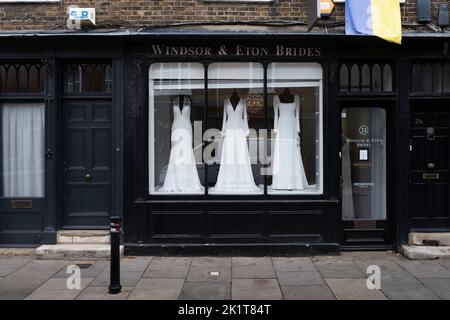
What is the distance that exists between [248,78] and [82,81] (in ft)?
9.23

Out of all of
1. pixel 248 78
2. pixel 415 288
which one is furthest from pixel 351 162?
pixel 415 288

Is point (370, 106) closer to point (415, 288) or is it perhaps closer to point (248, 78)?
point (248, 78)

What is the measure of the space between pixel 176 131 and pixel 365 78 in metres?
3.33

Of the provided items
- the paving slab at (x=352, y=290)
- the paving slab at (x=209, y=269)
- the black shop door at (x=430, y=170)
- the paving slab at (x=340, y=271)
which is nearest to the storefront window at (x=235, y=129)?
the paving slab at (x=209, y=269)

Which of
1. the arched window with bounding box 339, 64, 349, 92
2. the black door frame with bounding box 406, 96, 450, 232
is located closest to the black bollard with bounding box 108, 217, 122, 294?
the arched window with bounding box 339, 64, 349, 92

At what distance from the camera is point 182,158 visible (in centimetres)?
934

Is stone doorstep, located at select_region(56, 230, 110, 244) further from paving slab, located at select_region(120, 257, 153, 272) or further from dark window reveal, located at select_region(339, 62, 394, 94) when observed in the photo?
dark window reveal, located at select_region(339, 62, 394, 94)

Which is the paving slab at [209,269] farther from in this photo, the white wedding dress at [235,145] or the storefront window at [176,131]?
the white wedding dress at [235,145]

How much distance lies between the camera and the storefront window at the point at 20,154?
9453 millimetres

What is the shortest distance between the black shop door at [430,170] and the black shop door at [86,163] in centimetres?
518

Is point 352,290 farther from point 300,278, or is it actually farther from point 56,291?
point 56,291

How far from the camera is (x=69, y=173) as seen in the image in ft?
30.5

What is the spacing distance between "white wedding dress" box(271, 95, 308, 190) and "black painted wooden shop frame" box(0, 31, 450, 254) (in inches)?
15.3

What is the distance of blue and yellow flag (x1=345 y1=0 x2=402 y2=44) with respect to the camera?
27.2 feet
